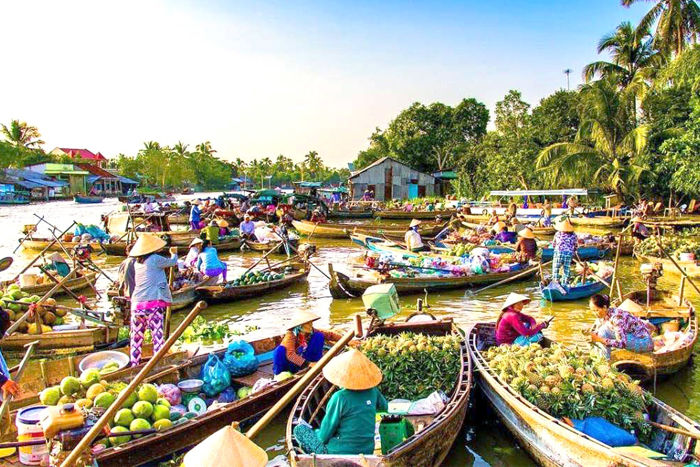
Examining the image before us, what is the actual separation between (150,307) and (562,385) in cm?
484

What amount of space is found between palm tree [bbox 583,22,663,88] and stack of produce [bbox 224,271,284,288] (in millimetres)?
24326

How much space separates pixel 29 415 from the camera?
444cm

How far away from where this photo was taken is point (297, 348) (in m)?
5.96

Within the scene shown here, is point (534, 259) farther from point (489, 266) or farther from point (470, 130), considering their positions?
point (470, 130)

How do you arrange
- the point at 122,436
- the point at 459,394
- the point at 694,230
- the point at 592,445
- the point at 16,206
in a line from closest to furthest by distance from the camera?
the point at 592,445
the point at 122,436
the point at 459,394
the point at 694,230
the point at 16,206

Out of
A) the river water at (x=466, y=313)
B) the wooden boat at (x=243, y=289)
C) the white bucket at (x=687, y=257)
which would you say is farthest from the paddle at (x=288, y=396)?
the white bucket at (x=687, y=257)

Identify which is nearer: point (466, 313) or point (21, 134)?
point (466, 313)

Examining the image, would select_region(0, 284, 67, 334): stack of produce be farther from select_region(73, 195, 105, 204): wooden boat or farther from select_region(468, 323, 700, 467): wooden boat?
select_region(73, 195, 105, 204): wooden boat

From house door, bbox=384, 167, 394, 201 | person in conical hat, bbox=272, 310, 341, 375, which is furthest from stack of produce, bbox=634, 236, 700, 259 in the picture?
house door, bbox=384, 167, 394, 201

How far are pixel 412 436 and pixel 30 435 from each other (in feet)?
10.4

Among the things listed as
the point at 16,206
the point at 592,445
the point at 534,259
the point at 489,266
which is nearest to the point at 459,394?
the point at 592,445

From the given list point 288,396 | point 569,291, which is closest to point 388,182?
point 569,291

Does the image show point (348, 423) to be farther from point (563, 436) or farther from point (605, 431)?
point (605, 431)

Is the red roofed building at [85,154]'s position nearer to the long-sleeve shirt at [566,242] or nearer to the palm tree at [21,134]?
the palm tree at [21,134]
